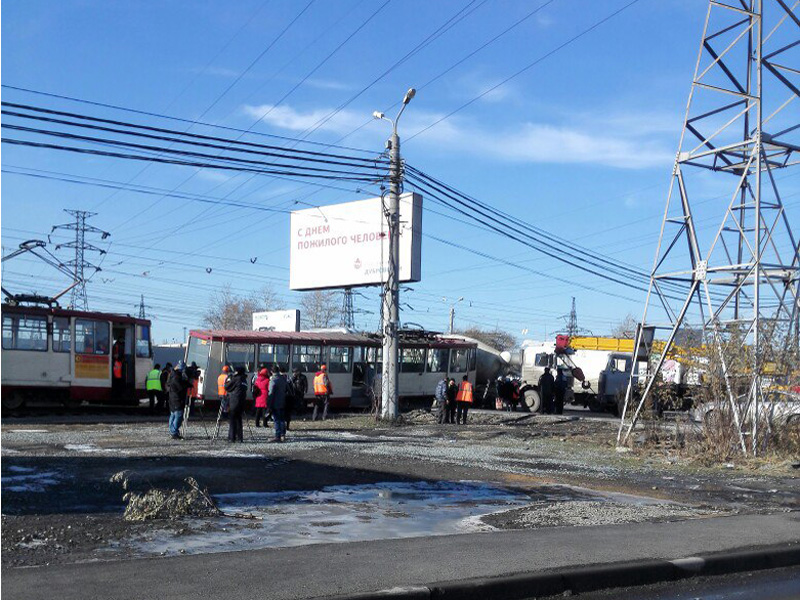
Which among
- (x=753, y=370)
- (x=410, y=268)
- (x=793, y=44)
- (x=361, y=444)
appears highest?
(x=793, y=44)

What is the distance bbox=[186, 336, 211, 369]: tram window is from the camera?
31734 mm

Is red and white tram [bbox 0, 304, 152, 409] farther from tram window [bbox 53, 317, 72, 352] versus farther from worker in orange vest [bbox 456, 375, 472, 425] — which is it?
worker in orange vest [bbox 456, 375, 472, 425]

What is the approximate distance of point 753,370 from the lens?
18.7 meters

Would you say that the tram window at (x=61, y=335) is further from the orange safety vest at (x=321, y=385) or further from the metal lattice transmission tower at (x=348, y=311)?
the metal lattice transmission tower at (x=348, y=311)

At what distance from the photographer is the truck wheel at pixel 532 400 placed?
40250 millimetres

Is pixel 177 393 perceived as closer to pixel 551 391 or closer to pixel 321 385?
pixel 321 385

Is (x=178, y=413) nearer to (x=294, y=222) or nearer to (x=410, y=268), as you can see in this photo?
(x=410, y=268)

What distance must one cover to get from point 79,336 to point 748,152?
69.4 feet

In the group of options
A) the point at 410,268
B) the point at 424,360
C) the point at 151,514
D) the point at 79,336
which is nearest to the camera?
the point at 151,514

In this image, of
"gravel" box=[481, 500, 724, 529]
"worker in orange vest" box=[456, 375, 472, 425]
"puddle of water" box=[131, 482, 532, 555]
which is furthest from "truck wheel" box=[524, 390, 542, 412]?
"gravel" box=[481, 500, 724, 529]

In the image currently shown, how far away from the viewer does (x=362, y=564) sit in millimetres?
7977

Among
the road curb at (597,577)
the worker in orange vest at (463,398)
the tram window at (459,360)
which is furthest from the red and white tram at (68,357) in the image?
the road curb at (597,577)

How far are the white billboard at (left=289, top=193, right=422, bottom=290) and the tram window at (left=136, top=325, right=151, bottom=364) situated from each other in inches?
516

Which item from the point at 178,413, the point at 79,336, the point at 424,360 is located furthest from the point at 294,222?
the point at 178,413
